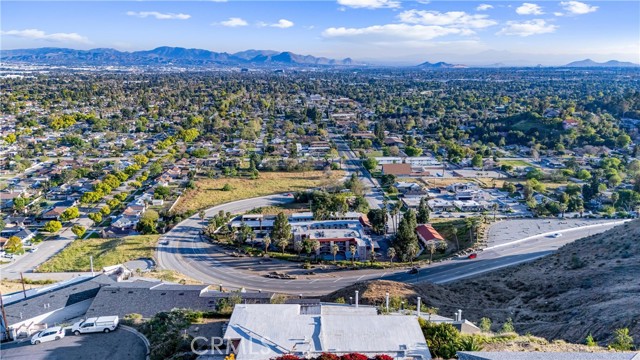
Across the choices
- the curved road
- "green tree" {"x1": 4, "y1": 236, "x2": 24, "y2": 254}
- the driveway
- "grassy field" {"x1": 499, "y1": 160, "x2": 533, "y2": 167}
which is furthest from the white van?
"grassy field" {"x1": 499, "y1": 160, "x2": 533, "y2": 167}

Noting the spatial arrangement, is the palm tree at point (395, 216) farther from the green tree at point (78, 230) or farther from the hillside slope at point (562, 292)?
A: the green tree at point (78, 230)

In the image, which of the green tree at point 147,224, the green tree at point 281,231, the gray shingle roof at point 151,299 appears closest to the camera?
the gray shingle roof at point 151,299

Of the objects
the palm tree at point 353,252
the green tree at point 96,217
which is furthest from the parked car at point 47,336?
the green tree at point 96,217

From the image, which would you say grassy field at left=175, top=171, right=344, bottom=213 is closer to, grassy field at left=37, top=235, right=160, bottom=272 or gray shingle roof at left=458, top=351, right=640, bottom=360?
grassy field at left=37, top=235, right=160, bottom=272

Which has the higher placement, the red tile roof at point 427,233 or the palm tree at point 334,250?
the red tile roof at point 427,233

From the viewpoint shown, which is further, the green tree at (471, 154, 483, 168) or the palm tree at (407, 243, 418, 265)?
the green tree at (471, 154, 483, 168)

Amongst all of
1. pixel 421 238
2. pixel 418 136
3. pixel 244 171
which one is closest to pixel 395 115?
pixel 418 136
